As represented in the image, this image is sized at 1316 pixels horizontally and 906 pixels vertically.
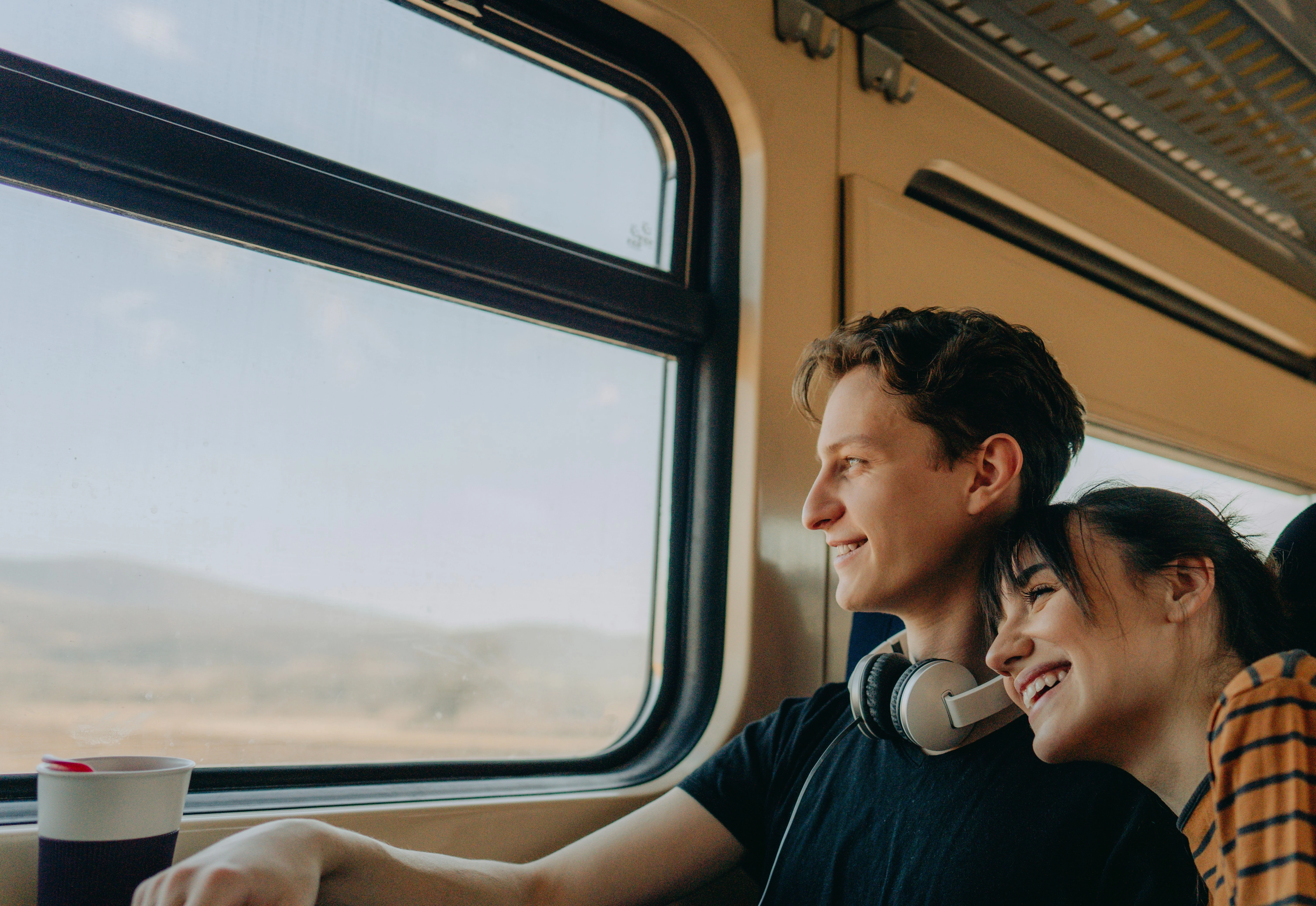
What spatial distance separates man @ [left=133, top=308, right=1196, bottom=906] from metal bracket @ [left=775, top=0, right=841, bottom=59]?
75 cm

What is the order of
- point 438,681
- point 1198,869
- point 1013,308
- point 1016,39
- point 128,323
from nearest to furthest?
1. point 1198,869
2. point 128,323
3. point 438,681
4. point 1016,39
5. point 1013,308

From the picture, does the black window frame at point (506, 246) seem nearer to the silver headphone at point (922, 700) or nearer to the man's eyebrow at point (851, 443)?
the man's eyebrow at point (851, 443)

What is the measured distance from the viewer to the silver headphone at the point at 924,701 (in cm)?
114

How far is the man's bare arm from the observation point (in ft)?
2.89

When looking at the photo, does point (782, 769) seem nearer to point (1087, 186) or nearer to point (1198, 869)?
Result: point (1198, 869)

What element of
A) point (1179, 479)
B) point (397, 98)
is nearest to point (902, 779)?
point (397, 98)

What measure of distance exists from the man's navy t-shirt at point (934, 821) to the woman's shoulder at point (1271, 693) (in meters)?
0.37

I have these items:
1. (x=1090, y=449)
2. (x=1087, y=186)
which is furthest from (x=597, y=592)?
(x=1087, y=186)

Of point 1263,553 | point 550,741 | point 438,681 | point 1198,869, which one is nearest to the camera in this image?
point 1198,869

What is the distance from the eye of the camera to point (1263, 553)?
3.47 ft

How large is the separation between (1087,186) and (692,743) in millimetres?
1895

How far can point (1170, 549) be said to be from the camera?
97 cm

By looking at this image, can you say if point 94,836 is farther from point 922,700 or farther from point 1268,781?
point 1268,781

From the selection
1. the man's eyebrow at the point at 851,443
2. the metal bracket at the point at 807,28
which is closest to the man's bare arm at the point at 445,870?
the man's eyebrow at the point at 851,443
